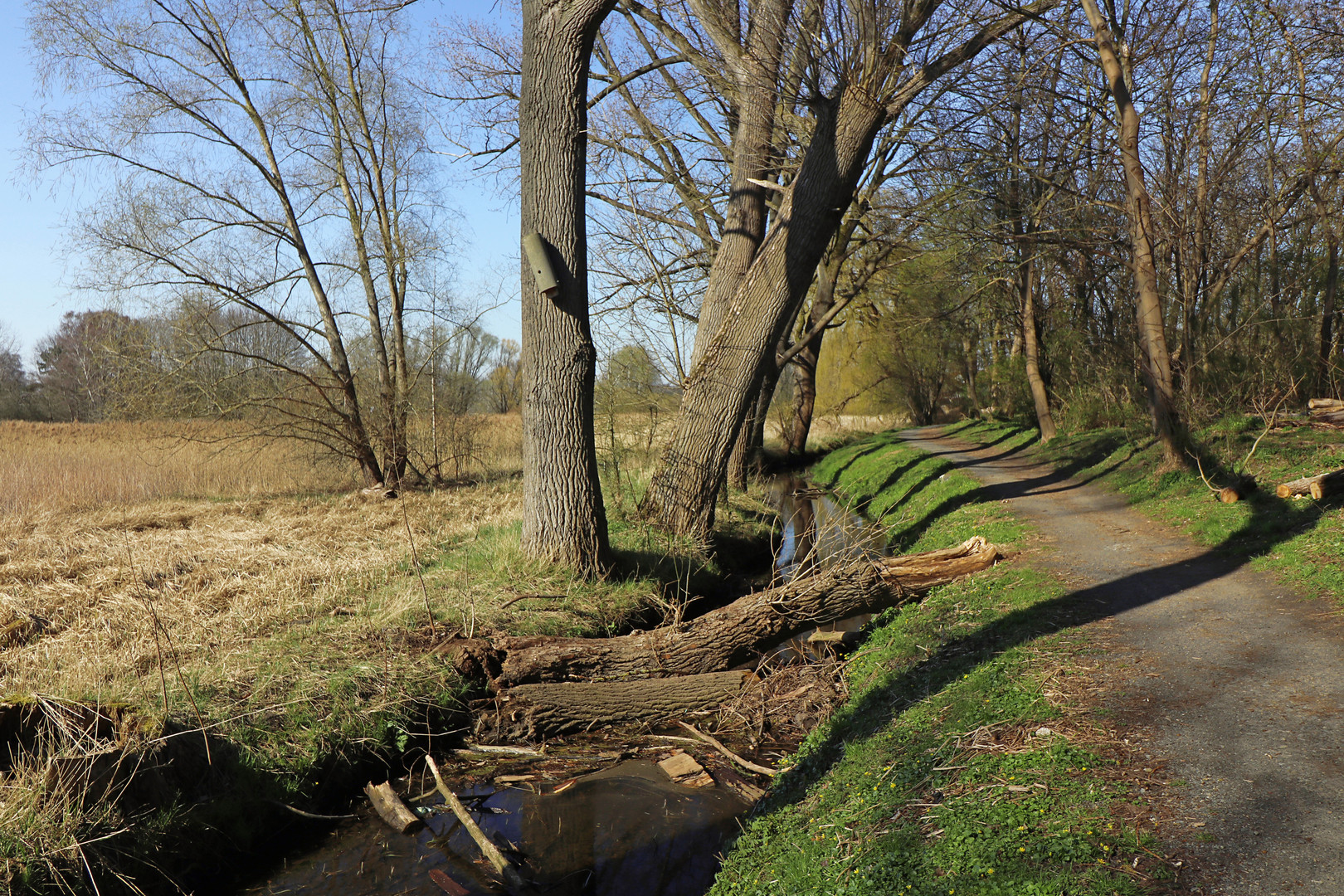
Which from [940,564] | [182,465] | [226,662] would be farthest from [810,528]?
[182,465]

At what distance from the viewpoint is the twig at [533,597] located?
726 centimetres

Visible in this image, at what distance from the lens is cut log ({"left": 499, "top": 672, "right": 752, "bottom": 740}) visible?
6.23m

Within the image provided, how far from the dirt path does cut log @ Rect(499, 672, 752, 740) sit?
9.99 ft

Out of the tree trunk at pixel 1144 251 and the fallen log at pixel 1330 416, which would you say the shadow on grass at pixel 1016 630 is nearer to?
the tree trunk at pixel 1144 251

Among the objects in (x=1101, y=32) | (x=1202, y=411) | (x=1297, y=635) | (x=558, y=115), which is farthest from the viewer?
(x=1202, y=411)

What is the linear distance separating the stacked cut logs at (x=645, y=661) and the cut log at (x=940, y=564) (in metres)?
0.65

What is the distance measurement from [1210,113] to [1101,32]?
3711mm

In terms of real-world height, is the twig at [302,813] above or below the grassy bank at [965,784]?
below

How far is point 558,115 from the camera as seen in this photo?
7.96m

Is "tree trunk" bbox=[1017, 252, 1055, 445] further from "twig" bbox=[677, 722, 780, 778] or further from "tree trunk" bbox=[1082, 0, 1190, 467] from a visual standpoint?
"twig" bbox=[677, 722, 780, 778]

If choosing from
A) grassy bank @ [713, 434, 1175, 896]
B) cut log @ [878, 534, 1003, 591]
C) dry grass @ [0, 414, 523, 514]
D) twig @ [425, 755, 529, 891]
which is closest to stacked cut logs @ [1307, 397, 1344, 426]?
cut log @ [878, 534, 1003, 591]

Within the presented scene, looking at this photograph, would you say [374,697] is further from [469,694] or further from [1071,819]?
[1071,819]

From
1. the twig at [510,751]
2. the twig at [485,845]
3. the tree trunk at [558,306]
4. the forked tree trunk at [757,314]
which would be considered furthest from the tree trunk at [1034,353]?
the twig at [485,845]

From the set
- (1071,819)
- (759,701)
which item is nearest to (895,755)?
(1071,819)
